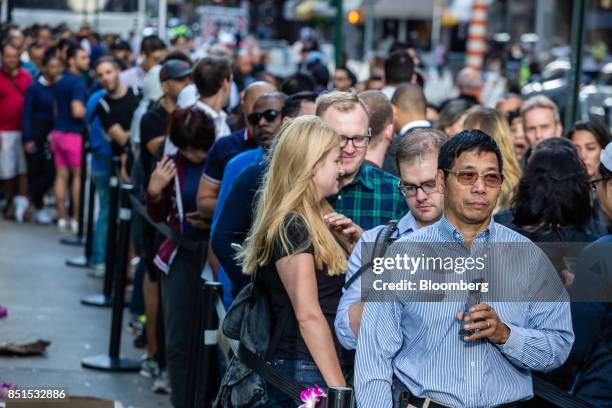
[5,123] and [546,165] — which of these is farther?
[5,123]

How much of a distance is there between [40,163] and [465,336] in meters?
12.7

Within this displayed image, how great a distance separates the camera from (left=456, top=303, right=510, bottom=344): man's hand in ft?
13.5

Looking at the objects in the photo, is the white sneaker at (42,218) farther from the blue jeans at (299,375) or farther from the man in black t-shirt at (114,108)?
the blue jeans at (299,375)

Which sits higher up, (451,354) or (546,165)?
(546,165)

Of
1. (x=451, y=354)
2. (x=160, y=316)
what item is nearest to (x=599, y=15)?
(x=160, y=316)

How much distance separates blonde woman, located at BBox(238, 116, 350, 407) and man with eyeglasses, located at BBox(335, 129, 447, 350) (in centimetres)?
15

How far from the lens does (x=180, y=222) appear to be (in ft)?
26.6

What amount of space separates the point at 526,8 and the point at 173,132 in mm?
67325

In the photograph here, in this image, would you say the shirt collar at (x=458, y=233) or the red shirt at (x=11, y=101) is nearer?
the shirt collar at (x=458, y=233)

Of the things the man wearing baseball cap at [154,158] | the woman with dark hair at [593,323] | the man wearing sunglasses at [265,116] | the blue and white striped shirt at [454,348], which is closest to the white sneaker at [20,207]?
the man wearing baseball cap at [154,158]

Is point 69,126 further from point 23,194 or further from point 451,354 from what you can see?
point 451,354

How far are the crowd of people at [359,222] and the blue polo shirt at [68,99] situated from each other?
162 inches

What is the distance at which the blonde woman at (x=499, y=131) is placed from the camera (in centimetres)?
779

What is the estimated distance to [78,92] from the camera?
49.5ft
